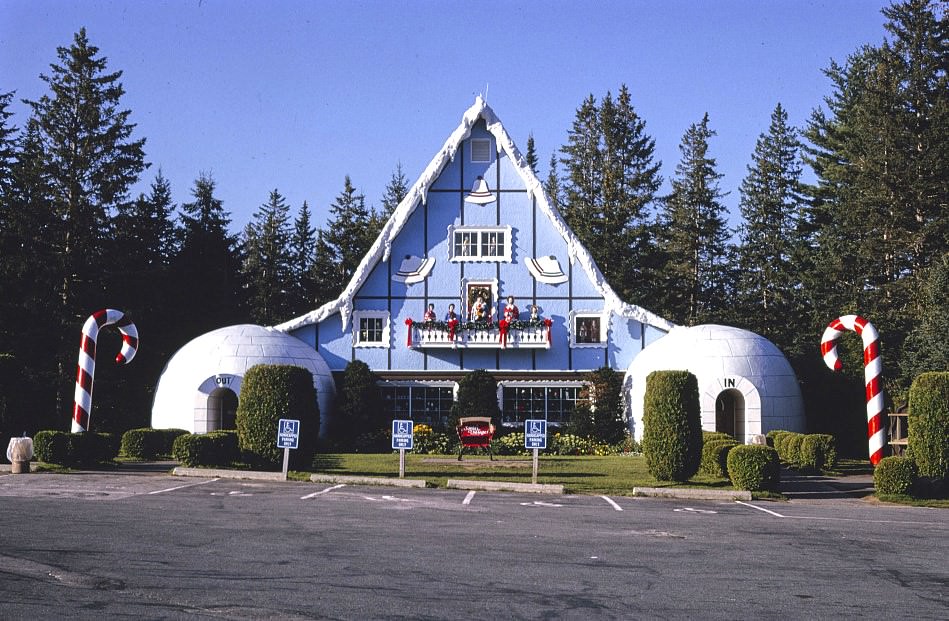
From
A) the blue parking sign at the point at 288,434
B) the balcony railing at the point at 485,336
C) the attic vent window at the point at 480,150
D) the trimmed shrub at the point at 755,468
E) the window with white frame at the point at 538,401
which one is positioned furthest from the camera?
the attic vent window at the point at 480,150

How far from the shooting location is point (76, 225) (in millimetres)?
45781

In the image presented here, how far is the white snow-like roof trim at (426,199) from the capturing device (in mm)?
38812

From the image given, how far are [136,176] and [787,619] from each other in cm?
4370

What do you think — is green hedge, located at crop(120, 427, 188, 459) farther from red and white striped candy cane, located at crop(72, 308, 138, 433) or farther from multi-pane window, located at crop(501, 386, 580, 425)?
multi-pane window, located at crop(501, 386, 580, 425)

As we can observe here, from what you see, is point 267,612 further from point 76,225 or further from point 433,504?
point 76,225

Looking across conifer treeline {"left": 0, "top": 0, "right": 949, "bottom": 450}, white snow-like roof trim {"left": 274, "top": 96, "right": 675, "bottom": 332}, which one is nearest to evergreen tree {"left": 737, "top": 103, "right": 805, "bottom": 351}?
conifer treeline {"left": 0, "top": 0, "right": 949, "bottom": 450}

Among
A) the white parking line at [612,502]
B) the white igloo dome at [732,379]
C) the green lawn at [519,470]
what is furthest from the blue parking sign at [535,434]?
the white igloo dome at [732,379]

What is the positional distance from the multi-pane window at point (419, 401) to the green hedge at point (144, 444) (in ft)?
29.7

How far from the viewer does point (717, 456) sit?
1020 inches

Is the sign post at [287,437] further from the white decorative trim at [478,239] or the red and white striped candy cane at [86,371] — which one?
the white decorative trim at [478,239]

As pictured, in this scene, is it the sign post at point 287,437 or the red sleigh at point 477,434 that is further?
the red sleigh at point 477,434

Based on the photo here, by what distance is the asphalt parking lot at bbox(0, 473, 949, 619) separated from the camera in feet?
32.6

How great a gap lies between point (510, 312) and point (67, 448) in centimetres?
1704

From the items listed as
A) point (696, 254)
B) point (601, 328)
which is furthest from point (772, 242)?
point (601, 328)
